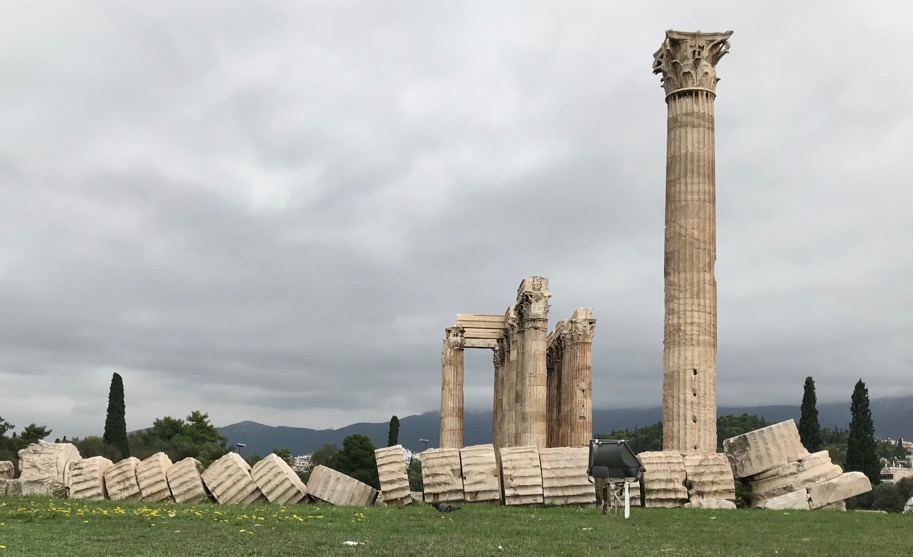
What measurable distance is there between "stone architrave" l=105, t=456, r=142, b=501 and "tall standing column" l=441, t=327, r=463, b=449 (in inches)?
1145

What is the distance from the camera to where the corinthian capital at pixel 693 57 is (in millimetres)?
26141

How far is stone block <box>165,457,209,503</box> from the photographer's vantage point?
74.7 feet

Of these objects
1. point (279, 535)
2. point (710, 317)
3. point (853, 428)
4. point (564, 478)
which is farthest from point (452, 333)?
point (279, 535)

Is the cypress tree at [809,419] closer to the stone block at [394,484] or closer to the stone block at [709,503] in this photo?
the stone block at [709,503]

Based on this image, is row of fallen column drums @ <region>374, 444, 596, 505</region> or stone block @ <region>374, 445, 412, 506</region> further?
stone block @ <region>374, 445, 412, 506</region>

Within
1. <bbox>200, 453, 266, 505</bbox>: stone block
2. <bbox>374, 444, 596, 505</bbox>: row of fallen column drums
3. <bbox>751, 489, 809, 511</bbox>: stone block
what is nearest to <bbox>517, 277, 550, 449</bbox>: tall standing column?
<bbox>751, 489, 809, 511</bbox>: stone block

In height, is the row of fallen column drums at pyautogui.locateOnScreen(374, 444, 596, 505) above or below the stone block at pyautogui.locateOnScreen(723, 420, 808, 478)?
below

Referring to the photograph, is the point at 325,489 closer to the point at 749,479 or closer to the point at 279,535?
the point at 279,535

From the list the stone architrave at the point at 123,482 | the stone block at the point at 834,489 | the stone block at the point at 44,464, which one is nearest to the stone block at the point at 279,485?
the stone architrave at the point at 123,482

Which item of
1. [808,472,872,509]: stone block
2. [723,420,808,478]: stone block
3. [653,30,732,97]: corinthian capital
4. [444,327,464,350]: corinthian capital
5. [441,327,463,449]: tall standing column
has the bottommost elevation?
[808,472,872,509]: stone block

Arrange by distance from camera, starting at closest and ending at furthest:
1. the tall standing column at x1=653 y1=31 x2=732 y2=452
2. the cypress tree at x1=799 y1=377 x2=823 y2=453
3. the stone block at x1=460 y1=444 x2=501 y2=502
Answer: the stone block at x1=460 y1=444 x2=501 y2=502
the tall standing column at x1=653 y1=31 x2=732 y2=452
the cypress tree at x1=799 y1=377 x2=823 y2=453

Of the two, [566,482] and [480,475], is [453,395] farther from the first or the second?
[566,482]

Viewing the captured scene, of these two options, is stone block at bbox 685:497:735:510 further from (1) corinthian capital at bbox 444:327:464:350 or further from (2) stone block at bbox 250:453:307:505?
(1) corinthian capital at bbox 444:327:464:350

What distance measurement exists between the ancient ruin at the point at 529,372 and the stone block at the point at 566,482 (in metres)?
19.8
